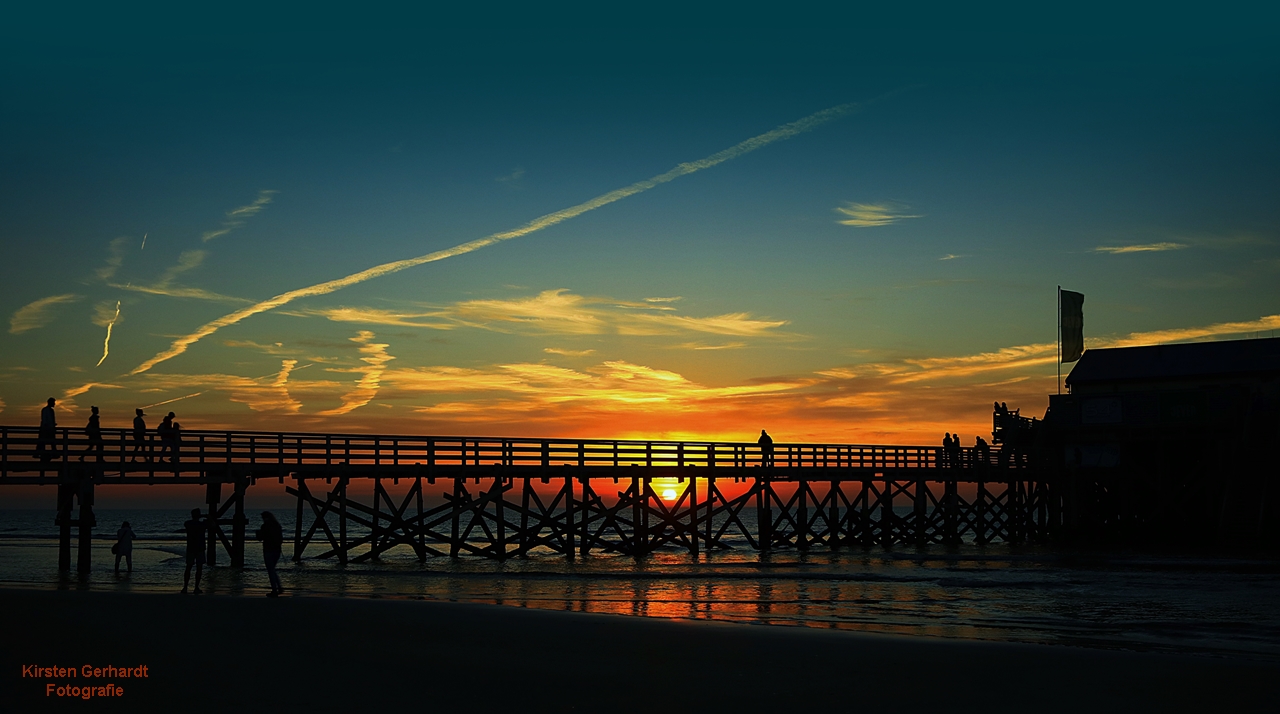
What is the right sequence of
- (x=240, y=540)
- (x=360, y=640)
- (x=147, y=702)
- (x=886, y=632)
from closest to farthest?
(x=147, y=702) → (x=360, y=640) → (x=886, y=632) → (x=240, y=540)

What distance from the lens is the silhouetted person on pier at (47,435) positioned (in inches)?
936

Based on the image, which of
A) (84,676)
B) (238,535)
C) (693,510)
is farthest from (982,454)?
(84,676)

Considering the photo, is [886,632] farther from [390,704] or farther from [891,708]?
[390,704]

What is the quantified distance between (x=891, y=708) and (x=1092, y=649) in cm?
490

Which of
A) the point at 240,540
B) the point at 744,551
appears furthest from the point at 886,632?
the point at 744,551

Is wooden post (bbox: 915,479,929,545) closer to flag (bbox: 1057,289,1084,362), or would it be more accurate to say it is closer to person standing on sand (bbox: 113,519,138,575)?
flag (bbox: 1057,289,1084,362)

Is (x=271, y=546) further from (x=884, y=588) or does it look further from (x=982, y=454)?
(x=982, y=454)

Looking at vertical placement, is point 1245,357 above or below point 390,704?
above

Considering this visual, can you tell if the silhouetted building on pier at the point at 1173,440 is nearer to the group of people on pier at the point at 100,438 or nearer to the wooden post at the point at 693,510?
the wooden post at the point at 693,510

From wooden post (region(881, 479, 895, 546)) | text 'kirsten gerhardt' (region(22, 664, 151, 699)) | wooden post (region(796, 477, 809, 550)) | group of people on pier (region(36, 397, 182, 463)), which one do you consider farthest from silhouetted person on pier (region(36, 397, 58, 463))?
wooden post (region(881, 479, 895, 546))

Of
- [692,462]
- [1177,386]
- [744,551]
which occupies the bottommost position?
[744,551]

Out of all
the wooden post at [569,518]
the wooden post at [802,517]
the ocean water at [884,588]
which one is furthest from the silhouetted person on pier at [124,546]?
the wooden post at [802,517]

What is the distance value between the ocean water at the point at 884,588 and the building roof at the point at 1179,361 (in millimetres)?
9856

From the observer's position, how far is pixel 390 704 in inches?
329
